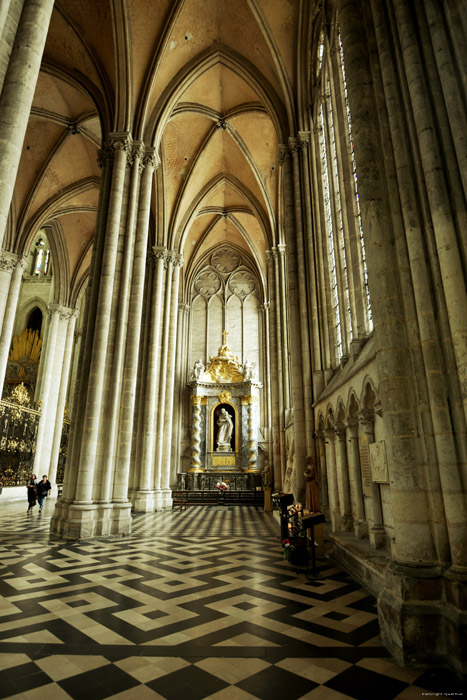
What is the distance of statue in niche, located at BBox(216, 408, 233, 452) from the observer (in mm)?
24234

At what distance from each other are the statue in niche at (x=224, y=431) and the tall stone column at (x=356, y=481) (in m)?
17.2

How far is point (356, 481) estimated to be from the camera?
23.0 ft

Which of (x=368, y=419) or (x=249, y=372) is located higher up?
(x=249, y=372)

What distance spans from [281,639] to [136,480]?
13138mm

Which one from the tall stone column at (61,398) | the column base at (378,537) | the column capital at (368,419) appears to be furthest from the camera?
the tall stone column at (61,398)

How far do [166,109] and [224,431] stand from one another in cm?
1667

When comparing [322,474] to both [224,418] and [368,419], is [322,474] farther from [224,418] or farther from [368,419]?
[224,418]

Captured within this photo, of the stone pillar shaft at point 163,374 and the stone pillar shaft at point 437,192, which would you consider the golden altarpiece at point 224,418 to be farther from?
the stone pillar shaft at point 437,192

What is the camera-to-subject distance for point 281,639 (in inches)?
139

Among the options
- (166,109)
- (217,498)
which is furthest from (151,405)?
(166,109)

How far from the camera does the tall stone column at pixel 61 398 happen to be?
21516 mm

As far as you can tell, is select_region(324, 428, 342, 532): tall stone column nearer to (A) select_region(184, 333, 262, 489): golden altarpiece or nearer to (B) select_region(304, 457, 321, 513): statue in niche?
(B) select_region(304, 457, 321, 513): statue in niche

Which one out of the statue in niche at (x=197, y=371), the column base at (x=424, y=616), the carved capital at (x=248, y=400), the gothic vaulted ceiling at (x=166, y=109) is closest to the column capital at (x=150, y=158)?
the gothic vaulted ceiling at (x=166, y=109)

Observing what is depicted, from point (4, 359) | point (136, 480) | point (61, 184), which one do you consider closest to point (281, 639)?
point (136, 480)
